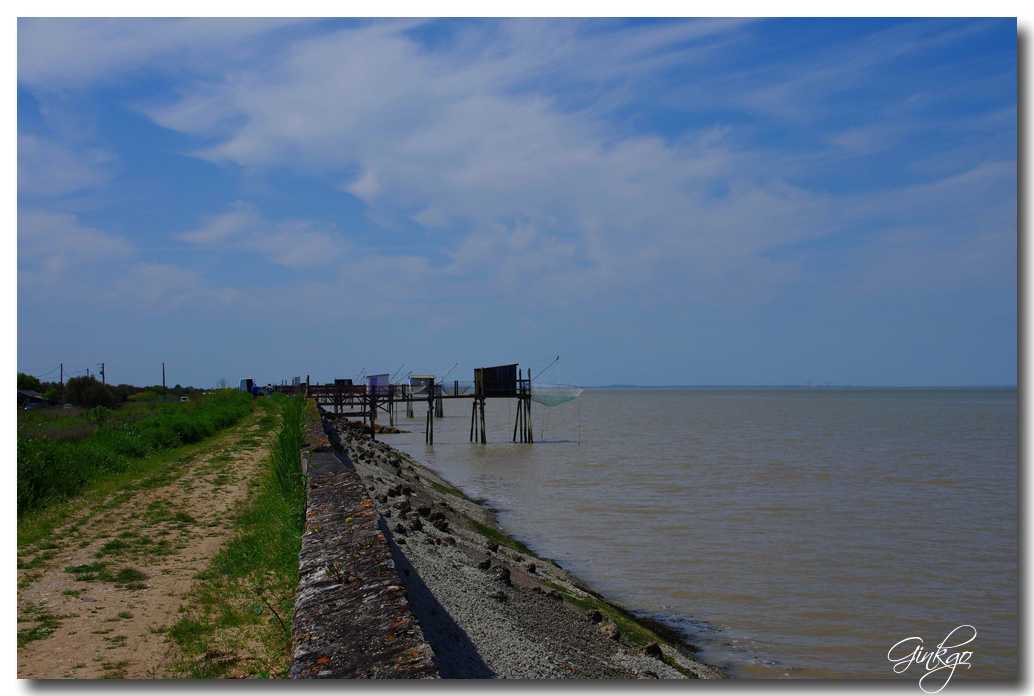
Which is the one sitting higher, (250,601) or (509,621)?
(250,601)

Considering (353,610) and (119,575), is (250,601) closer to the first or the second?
(119,575)

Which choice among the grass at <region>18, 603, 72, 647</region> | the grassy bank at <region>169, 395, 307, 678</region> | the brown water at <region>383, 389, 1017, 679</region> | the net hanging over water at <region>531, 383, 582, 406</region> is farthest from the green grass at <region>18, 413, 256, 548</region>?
the net hanging over water at <region>531, 383, 582, 406</region>

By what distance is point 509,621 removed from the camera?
5.46 m

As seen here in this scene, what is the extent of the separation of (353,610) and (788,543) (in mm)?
11923

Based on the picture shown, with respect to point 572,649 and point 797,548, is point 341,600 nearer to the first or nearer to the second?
point 572,649

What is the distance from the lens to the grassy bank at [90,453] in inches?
386

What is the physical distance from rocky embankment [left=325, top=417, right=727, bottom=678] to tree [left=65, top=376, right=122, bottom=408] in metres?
35.3

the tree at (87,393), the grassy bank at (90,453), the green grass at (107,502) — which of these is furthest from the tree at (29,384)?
the green grass at (107,502)

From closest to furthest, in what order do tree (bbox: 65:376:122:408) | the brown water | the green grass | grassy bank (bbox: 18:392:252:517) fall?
the green grass
the brown water
grassy bank (bbox: 18:392:252:517)
tree (bbox: 65:376:122:408)

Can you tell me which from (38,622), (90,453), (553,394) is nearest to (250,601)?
(38,622)

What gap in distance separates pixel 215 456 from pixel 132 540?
7802 millimetres

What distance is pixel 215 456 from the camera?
49.0 ft

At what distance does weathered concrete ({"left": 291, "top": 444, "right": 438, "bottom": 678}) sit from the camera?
2922 millimetres

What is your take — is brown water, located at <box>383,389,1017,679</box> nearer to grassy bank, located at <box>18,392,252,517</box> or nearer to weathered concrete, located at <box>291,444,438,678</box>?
weathered concrete, located at <box>291,444,438,678</box>
